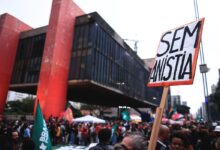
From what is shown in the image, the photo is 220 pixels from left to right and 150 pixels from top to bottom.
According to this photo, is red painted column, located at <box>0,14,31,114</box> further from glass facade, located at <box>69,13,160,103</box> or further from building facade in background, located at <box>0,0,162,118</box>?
glass facade, located at <box>69,13,160,103</box>

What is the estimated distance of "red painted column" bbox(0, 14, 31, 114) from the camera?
1129 inches

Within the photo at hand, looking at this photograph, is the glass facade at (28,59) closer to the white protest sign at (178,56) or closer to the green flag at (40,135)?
the green flag at (40,135)

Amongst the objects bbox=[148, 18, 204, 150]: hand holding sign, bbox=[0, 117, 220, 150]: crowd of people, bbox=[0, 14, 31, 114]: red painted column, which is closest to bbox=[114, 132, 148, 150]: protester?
bbox=[0, 117, 220, 150]: crowd of people

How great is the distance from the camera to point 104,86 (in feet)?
86.2

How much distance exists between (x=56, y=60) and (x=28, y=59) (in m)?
8.01

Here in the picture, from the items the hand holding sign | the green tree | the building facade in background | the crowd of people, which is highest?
the building facade in background

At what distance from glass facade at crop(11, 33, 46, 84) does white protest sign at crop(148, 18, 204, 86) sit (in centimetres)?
2647

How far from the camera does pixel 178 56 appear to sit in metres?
3.01

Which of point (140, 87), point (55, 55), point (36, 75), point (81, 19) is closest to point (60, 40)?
point (55, 55)

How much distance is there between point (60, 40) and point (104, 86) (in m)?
7.90

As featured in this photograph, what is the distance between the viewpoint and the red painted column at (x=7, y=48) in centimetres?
2867

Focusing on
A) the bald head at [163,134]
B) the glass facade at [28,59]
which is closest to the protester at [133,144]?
the bald head at [163,134]

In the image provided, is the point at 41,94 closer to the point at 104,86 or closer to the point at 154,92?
the point at 104,86

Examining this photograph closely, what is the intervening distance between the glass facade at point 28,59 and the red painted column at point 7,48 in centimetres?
73
